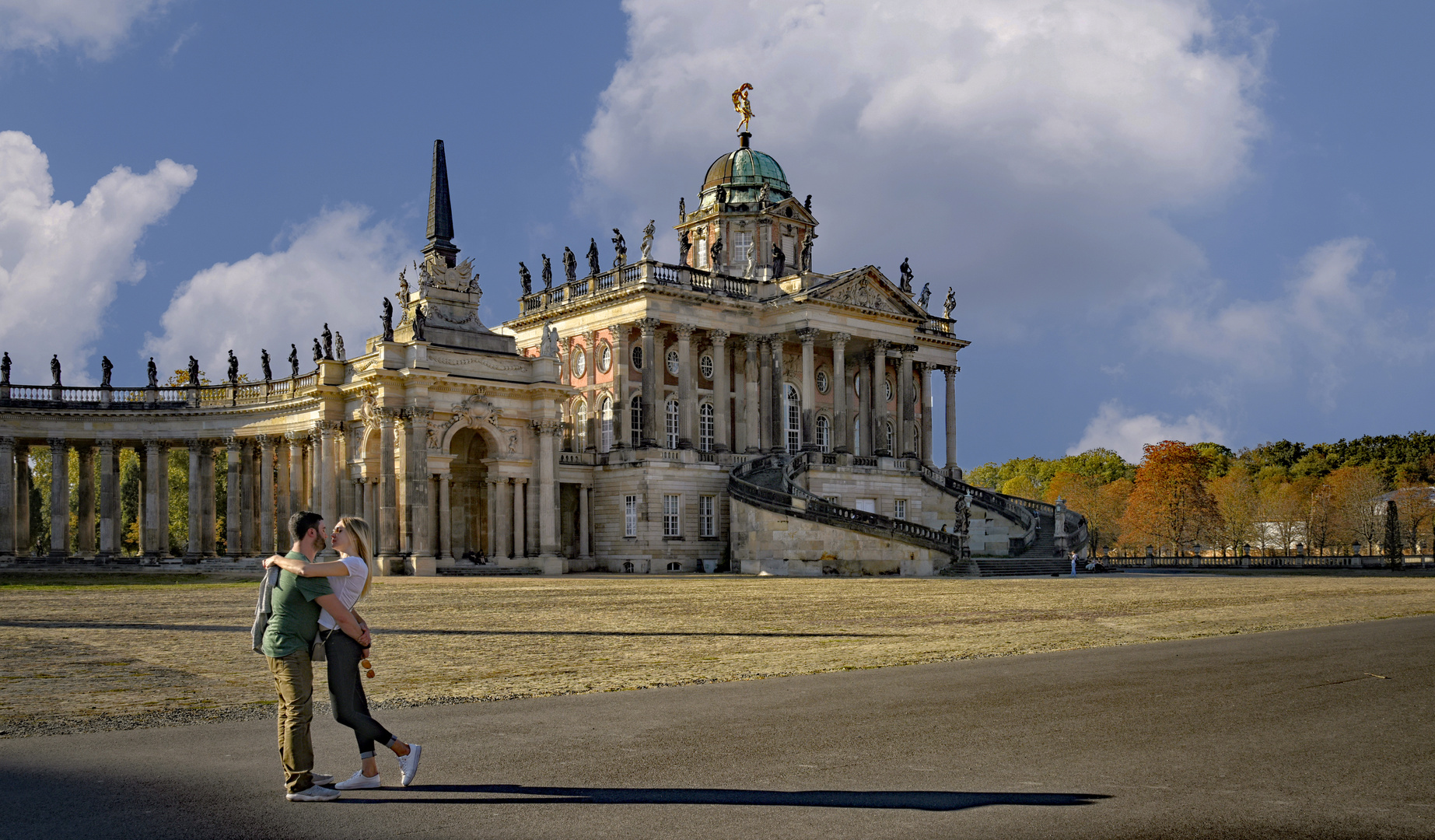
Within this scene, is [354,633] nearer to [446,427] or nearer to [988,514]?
[446,427]

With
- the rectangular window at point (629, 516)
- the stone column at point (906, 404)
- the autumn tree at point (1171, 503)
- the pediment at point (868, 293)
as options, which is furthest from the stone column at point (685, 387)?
the autumn tree at point (1171, 503)

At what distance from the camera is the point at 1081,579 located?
53188 mm

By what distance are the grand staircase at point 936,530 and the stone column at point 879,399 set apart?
3.08m

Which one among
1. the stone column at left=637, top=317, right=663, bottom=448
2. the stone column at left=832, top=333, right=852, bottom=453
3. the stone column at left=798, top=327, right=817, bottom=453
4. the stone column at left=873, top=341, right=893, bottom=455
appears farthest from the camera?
the stone column at left=873, top=341, right=893, bottom=455

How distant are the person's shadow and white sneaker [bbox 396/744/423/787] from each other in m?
0.09

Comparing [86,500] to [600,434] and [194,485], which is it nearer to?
[194,485]

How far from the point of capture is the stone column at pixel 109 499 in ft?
236

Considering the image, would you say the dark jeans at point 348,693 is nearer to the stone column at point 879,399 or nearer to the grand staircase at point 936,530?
the grand staircase at point 936,530

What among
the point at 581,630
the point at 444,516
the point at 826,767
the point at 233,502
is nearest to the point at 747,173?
the point at 444,516

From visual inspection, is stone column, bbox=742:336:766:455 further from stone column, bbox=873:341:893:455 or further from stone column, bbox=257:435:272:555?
stone column, bbox=257:435:272:555

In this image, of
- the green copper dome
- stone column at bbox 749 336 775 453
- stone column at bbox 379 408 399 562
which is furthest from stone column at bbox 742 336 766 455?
stone column at bbox 379 408 399 562

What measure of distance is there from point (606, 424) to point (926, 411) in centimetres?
2441

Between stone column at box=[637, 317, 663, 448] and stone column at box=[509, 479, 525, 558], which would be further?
stone column at box=[637, 317, 663, 448]

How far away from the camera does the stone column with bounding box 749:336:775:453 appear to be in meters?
73.6
